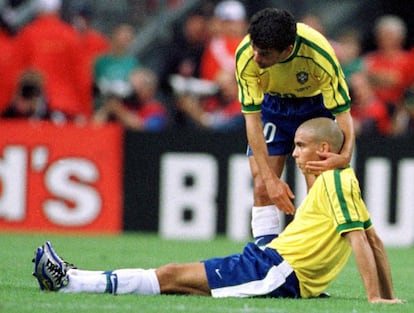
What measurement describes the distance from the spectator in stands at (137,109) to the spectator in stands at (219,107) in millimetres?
328

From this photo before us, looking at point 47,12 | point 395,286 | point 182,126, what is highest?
point 47,12

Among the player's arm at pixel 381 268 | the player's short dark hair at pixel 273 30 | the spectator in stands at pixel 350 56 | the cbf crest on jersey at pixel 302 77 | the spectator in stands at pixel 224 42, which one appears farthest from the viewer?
the spectator in stands at pixel 350 56

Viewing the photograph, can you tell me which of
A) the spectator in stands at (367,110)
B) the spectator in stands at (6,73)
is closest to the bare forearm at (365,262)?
the spectator in stands at (367,110)

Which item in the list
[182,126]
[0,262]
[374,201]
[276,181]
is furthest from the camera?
[182,126]

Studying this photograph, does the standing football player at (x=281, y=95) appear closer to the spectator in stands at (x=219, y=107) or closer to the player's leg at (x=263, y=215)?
the player's leg at (x=263, y=215)

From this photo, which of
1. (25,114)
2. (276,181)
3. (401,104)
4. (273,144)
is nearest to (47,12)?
(25,114)

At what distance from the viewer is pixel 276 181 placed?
7.41 metres

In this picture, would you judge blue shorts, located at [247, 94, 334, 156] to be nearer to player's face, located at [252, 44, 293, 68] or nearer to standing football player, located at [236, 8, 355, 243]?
standing football player, located at [236, 8, 355, 243]

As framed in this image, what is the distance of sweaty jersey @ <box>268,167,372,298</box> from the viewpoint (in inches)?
259

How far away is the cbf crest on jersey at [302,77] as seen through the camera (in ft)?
25.1

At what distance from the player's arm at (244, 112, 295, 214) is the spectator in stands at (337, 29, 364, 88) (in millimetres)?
6384

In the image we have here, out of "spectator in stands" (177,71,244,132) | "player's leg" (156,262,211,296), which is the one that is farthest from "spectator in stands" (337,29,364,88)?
"player's leg" (156,262,211,296)

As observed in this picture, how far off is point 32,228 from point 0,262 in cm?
375

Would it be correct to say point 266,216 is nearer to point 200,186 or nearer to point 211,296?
point 211,296
